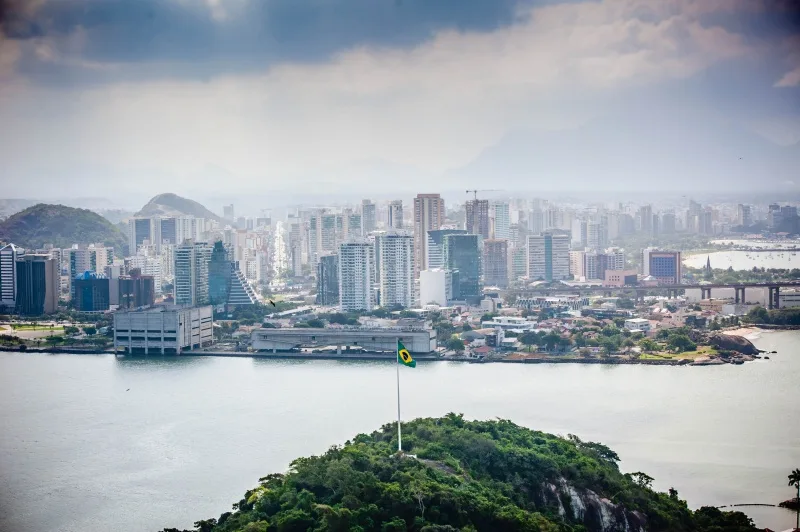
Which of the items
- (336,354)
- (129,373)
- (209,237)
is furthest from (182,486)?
(209,237)

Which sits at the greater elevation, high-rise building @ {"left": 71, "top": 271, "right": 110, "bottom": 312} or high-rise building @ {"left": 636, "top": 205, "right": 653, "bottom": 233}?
high-rise building @ {"left": 636, "top": 205, "right": 653, "bottom": 233}

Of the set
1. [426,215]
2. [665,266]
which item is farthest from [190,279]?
[665,266]

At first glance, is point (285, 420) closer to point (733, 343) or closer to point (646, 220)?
point (733, 343)

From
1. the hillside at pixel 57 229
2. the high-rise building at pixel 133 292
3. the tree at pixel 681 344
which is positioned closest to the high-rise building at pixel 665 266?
the tree at pixel 681 344

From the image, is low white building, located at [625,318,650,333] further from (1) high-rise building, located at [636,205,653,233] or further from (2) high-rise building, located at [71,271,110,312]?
(1) high-rise building, located at [636,205,653,233]

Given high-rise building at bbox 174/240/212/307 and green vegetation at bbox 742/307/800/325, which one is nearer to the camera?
green vegetation at bbox 742/307/800/325

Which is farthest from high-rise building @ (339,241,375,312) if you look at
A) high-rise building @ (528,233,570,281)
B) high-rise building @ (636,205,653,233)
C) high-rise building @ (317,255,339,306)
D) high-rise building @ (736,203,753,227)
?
high-rise building @ (636,205,653,233)
